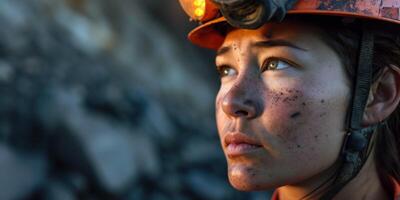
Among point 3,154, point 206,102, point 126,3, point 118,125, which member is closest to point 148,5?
point 126,3

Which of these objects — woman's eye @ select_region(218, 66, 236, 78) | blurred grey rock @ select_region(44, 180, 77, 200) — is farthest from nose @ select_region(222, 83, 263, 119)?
blurred grey rock @ select_region(44, 180, 77, 200)

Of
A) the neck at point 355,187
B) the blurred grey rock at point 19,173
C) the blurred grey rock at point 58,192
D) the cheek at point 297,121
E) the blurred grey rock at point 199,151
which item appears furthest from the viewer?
the blurred grey rock at point 199,151

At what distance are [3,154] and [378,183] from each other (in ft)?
12.6

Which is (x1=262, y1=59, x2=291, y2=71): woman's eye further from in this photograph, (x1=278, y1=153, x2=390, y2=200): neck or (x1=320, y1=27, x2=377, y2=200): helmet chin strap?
(x1=278, y1=153, x2=390, y2=200): neck

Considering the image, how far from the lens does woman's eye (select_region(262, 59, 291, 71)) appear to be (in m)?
2.46

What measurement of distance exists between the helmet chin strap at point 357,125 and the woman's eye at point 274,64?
0.24 metres

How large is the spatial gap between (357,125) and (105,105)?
443 cm

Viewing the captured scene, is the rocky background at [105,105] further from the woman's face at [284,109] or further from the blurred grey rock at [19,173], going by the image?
the woman's face at [284,109]

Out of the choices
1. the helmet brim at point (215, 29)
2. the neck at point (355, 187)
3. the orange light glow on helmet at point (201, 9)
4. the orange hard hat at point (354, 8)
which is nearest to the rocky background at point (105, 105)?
the helmet brim at point (215, 29)

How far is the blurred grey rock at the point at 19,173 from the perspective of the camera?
576 centimetres

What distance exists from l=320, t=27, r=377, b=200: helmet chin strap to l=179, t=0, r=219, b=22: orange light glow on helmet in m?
0.50

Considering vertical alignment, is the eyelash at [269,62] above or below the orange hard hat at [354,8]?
below

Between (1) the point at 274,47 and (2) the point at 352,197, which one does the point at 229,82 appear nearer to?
(1) the point at 274,47

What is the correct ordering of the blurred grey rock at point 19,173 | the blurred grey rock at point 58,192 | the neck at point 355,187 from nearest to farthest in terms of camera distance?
1. the neck at point 355,187
2. the blurred grey rock at point 19,173
3. the blurred grey rock at point 58,192
